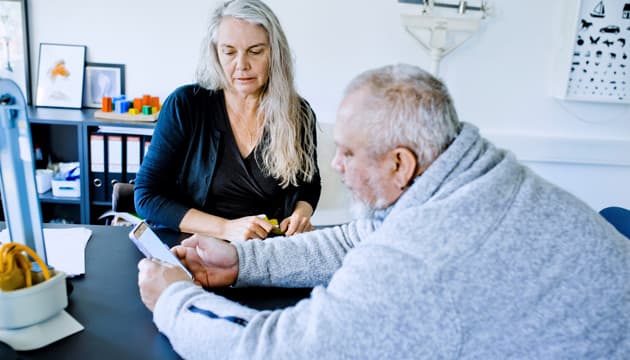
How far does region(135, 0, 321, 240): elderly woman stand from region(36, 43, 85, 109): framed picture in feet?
4.01

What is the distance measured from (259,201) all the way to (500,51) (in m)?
1.82

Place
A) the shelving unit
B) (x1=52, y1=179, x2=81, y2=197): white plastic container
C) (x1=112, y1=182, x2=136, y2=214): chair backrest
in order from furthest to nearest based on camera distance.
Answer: (x1=52, y1=179, x2=81, y2=197): white plastic container, the shelving unit, (x1=112, y1=182, x2=136, y2=214): chair backrest

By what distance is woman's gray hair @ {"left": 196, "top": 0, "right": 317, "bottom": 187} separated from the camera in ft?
5.57

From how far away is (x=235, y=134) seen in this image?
174cm

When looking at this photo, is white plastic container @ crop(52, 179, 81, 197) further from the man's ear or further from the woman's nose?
the man's ear

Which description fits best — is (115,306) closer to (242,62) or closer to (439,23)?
(242,62)

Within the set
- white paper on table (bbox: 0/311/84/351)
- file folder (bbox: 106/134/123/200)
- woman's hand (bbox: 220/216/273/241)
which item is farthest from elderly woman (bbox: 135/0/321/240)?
file folder (bbox: 106/134/123/200)

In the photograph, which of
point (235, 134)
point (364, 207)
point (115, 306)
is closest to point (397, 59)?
point (235, 134)

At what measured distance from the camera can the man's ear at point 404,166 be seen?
86cm

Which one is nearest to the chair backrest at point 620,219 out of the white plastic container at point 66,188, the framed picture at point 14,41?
the white plastic container at point 66,188

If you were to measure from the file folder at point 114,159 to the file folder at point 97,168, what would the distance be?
0.02m

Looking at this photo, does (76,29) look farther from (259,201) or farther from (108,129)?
(259,201)

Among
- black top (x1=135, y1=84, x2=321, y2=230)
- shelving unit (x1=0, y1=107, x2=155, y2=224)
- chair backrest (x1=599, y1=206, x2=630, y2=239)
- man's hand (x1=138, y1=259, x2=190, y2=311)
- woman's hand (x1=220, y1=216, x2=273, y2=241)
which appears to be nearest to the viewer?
man's hand (x1=138, y1=259, x2=190, y2=311)

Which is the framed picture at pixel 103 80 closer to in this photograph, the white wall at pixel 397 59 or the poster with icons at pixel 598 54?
the white wall at pixel 397 59
